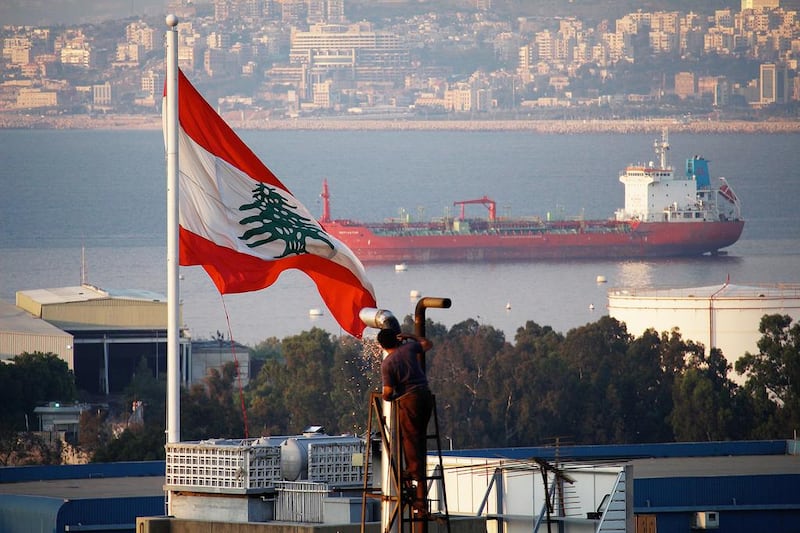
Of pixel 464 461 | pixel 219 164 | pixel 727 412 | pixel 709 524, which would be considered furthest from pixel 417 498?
pixel 727 412

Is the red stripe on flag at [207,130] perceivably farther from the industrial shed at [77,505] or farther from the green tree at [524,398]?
the green tree at [524,398]

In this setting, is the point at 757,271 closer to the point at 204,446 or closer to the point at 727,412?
the point at 727,412

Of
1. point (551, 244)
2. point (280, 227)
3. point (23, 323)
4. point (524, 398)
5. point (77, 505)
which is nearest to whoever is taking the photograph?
point (280, 227)

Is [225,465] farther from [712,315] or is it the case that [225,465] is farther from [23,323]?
Answer: [712,315]

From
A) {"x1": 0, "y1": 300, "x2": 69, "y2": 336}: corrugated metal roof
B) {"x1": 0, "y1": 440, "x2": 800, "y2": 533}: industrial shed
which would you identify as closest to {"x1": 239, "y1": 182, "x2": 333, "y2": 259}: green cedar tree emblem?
{"x1": 0, "y1": 440, "x2": 800, "y2": 533}: industrial shed

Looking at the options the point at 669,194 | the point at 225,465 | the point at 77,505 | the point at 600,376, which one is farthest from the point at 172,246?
the point at 669,194

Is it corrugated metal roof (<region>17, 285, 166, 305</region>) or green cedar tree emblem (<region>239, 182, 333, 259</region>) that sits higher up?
corrugated metal roof (<region>17, 285, 166, 305</region>)

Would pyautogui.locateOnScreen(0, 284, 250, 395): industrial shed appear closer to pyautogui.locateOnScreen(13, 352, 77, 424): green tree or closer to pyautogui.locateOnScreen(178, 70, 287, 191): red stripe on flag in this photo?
pyautogui.locateOnScreen(13, 352, 77, 424): green tree
